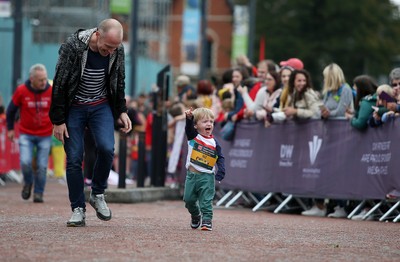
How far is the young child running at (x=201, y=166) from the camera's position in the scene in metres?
11.8

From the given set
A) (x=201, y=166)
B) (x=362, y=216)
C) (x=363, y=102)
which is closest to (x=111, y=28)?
(x=201, y=166)

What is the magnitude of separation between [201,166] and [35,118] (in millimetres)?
5568

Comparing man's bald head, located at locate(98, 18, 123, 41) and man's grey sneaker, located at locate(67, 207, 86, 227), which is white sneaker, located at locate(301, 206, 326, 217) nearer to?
man's grey sneaker, located at locate(67, 207, 86, 227)

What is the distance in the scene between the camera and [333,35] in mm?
69000

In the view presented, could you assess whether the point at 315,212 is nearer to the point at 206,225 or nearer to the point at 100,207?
the point at 206,225

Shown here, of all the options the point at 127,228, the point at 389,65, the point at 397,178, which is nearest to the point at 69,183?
the point at 127,228

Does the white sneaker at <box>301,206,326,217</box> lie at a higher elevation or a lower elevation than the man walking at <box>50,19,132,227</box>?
lower

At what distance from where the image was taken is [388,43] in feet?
234

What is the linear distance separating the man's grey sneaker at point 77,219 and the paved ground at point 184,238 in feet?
0.33

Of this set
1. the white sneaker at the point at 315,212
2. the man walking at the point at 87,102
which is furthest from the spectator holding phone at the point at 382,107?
the man walking at the point at 87,102

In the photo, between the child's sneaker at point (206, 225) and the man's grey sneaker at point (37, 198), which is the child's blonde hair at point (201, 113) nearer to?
the child's sneaker at point (206, 225)

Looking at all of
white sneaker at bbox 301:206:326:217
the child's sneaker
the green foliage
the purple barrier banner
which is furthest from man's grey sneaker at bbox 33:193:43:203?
the green foliage

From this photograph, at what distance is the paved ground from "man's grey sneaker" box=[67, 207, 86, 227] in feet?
0.33

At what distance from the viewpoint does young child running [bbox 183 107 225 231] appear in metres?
11.8
